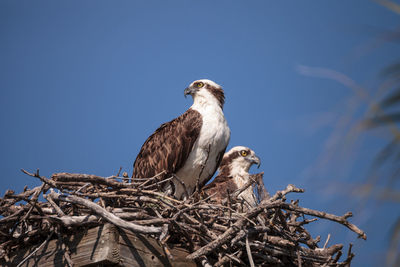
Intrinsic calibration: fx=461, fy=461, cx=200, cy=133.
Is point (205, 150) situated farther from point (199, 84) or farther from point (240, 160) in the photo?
point (240, 160)

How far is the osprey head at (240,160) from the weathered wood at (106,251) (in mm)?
5623

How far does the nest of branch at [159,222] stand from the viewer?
3.99 metres

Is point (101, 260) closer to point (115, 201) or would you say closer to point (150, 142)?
point (115, 201)

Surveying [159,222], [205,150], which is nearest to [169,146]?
[205,150]

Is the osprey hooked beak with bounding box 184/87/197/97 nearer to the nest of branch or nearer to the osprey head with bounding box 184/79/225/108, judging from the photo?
the osprey head with bounding box 184/79/225/108

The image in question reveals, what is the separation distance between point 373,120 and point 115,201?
3.49 meters

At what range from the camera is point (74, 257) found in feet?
12.5

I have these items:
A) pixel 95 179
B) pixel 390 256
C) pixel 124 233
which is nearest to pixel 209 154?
pixel 95 179

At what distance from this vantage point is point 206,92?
779 centimetres

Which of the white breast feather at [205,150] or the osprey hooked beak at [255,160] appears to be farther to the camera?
the osprey hooked beak at [255,160]

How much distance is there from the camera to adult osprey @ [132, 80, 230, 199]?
676 cm

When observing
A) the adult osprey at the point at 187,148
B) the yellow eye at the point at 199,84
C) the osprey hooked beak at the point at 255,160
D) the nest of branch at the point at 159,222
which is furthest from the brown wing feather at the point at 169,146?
the osprey hooked beak at the point at 255,160

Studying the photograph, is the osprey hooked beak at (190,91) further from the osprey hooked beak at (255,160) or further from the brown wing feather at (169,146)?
the osprey hooked beak at (255,160)

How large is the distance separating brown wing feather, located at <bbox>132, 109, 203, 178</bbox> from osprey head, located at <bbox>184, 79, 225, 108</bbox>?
55cm
